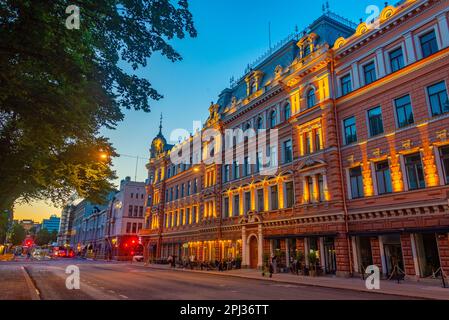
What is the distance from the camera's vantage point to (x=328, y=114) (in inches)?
1073

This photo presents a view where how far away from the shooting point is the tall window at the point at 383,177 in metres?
22.9

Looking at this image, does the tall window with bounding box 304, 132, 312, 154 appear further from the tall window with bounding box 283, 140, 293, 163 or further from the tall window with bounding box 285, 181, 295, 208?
the tall window with bounding box 285, 181, 295, 208

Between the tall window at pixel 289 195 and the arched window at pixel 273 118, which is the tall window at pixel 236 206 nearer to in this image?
the tall window at pixel 289 195

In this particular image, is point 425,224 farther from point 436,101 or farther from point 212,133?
point 212,133

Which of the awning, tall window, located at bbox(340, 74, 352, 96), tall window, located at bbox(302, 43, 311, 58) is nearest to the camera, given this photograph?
the awning

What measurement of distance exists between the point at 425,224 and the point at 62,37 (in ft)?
69.9

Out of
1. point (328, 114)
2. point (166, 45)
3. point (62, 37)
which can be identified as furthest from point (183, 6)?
point (328, 114)

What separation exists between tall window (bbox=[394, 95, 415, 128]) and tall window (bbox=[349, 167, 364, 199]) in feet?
14.7

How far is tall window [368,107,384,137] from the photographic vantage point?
79.2 ft

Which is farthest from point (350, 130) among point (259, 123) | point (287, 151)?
point (259, 123)

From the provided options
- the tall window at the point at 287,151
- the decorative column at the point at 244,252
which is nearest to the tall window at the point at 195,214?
the decorative column at the point at 244,252

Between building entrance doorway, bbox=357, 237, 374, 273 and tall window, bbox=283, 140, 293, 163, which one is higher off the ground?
tall window, bbox=283, 140, 293, 163

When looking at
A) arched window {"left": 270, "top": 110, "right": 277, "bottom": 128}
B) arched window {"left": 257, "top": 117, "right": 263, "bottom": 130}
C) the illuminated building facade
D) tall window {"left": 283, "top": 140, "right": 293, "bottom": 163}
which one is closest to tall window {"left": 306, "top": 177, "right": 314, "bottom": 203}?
the illuminated building facade

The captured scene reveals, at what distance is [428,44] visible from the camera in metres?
21.8
